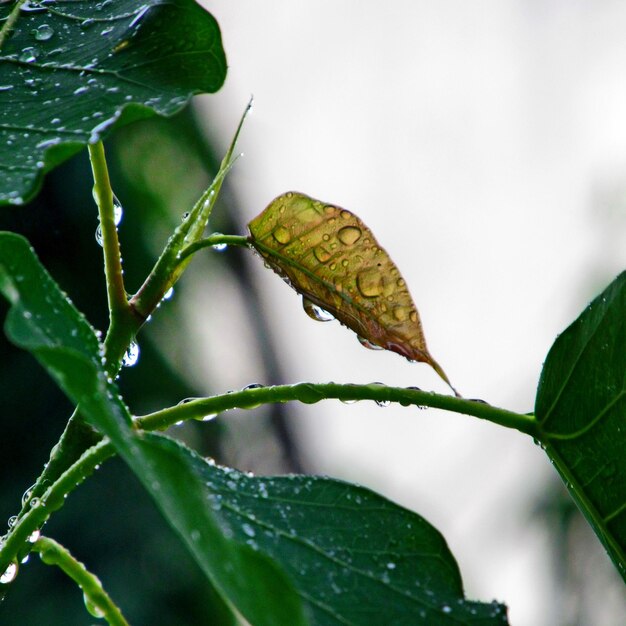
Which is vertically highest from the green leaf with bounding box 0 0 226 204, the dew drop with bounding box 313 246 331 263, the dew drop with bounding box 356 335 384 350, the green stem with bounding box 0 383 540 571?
the green leaf with bounding box 0 0 226 204

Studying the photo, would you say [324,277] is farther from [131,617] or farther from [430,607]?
[131,617]

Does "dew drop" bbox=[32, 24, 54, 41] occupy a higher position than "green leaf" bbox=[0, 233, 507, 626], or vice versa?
"dew drop" bbox=[32, 24, 54, 41]

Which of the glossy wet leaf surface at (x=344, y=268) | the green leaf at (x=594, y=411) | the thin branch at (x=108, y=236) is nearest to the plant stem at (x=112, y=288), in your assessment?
the thin branch at (x=108, y=236)

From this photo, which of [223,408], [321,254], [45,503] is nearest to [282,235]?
[321,254]

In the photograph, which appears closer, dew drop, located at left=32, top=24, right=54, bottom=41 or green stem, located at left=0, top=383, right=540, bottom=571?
green stem, located at left=0, top=383, right=540, bottom=571

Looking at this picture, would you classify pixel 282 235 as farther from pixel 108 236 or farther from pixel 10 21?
pixel 10 21

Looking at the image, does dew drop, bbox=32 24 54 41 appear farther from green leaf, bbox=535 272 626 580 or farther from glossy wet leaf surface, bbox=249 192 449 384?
green leaf, bbox=535 272 626 580

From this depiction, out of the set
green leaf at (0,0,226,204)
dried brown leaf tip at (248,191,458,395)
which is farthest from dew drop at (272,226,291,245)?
green leaf at (0,0,226,204)

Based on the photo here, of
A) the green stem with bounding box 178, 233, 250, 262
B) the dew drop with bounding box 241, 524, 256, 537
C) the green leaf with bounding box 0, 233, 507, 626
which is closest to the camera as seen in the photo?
the green leaf with bounding box 0, 233, 507, 626
